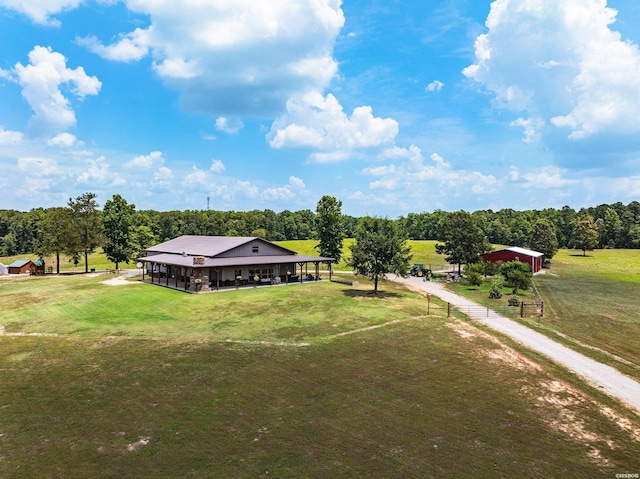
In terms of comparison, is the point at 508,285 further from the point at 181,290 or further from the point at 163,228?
the point at 163,228

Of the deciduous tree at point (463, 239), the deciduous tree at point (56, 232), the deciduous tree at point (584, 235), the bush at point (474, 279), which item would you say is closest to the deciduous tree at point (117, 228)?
the deciduous tree at point (56, 232)

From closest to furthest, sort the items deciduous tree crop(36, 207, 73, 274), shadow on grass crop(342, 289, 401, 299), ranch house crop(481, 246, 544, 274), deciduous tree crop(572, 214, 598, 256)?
shadow on grass crop(342, 289, 401, 299), deciduous tree crop(36, 207, 73, 274), ranch house crop(481, 246, 544, 274), deciduous tree crop(572, 214, 598, 256)

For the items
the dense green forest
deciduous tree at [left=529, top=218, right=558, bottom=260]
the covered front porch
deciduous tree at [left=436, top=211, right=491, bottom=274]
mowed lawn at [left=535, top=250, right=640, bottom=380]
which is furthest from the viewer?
the dense green forest

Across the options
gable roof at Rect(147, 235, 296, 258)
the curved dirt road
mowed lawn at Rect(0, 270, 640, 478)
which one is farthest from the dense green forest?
mowed lawn at Rect(0, 270, 640, 478)

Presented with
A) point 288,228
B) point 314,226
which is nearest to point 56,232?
point 314,226

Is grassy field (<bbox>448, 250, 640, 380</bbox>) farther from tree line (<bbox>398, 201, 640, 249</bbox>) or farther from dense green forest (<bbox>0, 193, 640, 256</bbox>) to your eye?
dense green forest (<bbox>0, 193, 640, 256</bbox>)

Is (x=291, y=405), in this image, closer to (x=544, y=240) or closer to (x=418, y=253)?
(x=544, y=240)
